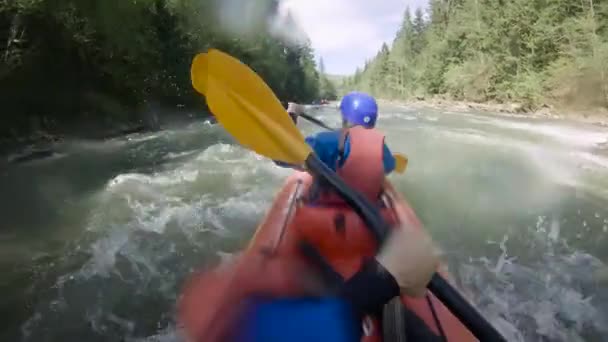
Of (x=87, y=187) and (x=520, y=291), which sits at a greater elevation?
(x=87, y=187)

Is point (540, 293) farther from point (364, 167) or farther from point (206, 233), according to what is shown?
point (206, 233)

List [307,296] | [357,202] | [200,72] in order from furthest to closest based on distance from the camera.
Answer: [200,72], [307,296], [357,202]

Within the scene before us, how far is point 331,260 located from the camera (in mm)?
2330

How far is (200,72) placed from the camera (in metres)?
2.04

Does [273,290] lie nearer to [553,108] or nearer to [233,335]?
[233,335]

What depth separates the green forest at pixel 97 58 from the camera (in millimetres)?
10516

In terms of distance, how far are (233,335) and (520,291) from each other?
327 centimetres

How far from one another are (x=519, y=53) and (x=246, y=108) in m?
31.8

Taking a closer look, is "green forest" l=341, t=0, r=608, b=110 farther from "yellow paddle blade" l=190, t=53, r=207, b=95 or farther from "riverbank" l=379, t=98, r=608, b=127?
"yellow paddle blade" l=190, t=53, r=207, b=95

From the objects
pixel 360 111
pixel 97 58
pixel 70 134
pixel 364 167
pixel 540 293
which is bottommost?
pixel 540 293

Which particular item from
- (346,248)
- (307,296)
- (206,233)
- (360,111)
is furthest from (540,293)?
(206,233)

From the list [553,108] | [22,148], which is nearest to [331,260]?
[22,148]

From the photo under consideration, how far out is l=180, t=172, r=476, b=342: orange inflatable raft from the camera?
1.81m

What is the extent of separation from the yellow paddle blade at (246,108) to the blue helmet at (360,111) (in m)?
0.70
